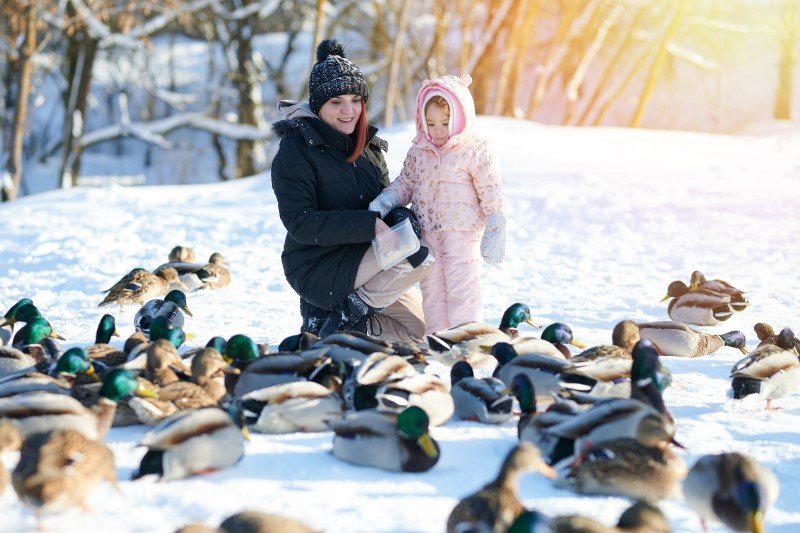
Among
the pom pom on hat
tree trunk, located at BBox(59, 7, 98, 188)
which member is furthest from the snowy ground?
tree trunk, located at BBox(59, 7, 98, 188)

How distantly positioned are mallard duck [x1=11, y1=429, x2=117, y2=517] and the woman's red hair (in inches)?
102

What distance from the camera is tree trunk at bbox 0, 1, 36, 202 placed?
13.9 metres

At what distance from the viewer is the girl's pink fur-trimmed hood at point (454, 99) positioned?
5239mm

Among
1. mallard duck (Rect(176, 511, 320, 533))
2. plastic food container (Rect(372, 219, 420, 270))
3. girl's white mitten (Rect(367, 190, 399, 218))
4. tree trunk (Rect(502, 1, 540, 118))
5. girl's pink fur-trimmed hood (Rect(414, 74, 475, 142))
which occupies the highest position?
tree trunk (Rect(502, 1, 540, 118))

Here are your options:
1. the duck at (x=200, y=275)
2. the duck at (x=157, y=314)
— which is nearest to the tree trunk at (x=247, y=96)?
the duck at (x=200, y=275)

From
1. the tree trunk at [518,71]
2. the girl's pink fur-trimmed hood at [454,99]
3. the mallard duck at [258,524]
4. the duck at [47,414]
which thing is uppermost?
the tree trunk at [518,71]

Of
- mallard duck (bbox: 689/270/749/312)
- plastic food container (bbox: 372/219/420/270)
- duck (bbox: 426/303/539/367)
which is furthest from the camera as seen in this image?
mallard duck (bbox: 689/270/749/312)

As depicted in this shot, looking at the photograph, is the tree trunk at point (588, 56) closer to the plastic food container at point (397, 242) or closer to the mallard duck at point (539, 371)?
the plastic food container at point (397, 242)

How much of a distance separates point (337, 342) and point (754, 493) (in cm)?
192

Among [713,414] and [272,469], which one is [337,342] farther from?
[713,414]

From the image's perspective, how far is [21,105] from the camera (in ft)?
47.9

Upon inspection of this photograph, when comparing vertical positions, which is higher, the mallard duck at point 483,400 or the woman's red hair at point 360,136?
the woman's red hair at point 360,136

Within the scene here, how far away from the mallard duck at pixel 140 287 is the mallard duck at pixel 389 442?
139 inches

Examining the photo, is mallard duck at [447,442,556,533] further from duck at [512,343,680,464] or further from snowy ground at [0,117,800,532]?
duck at [512,343,680,464]
